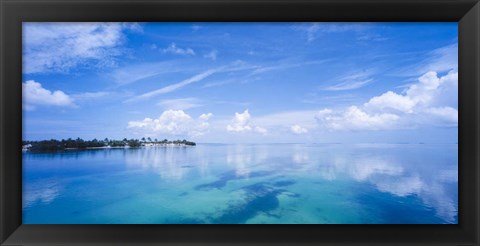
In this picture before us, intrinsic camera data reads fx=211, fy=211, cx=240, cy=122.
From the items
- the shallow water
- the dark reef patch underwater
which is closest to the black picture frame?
the shallow water

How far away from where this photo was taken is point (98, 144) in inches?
55.8

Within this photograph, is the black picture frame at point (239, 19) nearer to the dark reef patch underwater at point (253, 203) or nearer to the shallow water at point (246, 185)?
the shallow water at point (246, 185)

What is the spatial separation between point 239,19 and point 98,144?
4.03ft

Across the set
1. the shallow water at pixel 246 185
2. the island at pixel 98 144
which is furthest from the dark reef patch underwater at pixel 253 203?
the island at pixel 98 144

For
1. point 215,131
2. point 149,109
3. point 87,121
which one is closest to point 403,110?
point 215,131

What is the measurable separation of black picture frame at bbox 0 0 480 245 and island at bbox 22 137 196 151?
0.99ft

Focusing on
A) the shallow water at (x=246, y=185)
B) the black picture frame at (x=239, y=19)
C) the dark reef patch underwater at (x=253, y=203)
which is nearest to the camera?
the black picture frame at (x=239, y=19)

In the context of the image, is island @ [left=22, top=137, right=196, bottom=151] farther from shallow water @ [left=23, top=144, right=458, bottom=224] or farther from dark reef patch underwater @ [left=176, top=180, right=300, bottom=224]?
dark reef patch underwater @ [left=176, top=180, right=300, bottom=224]

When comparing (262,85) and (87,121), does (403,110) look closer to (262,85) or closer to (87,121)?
(262,85)

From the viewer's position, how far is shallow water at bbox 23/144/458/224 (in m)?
1.09

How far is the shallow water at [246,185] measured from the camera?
1088mm

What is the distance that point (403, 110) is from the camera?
1313 millimetres

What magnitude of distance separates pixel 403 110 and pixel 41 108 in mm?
2083

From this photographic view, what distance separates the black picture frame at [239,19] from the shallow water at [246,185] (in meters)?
0.05
